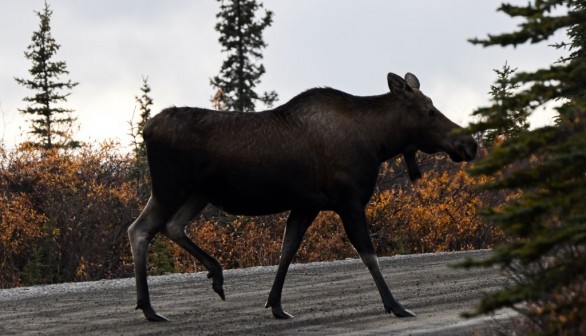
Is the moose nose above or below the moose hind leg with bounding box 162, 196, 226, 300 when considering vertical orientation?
above

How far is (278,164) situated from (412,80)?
1865mm

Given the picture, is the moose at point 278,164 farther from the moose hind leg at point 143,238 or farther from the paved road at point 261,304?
the paved road at point 261,304

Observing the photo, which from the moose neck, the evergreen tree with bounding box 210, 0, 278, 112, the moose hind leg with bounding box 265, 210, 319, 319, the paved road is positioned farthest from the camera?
the evergreen tree with bounding box 210, 0, 278, 112

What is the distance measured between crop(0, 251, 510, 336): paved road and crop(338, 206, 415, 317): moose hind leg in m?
0.15

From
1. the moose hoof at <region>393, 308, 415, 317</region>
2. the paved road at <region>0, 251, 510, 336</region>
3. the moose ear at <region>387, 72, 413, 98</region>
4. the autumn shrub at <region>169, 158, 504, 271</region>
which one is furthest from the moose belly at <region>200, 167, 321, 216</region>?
the autumn shrub at <region>169, 158, 504, 271</region>

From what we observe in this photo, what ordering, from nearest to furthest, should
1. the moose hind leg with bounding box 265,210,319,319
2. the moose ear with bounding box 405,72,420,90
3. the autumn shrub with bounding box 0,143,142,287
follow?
the moose hind leg with bounding box 265,210,319,319, the moose ear with bounding box 405,72,420,90, the autumn shrub with bounding box 0,143,142,287

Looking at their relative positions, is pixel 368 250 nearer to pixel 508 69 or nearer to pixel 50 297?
pixel 50 297

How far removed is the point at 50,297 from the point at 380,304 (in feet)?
15.0

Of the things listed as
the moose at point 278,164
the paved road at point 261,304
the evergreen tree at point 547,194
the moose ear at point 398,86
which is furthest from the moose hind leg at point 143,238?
the evergreen tree at point 547,194

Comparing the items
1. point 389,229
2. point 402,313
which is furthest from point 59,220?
point 402,313

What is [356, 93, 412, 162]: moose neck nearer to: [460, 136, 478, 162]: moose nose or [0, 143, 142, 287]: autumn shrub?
[460, 136, 478, 162]: moose nose

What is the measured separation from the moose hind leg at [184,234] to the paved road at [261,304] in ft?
1.46

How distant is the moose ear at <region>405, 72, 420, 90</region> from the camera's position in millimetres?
10883

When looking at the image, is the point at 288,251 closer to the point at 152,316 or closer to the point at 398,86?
the point at 152,316
